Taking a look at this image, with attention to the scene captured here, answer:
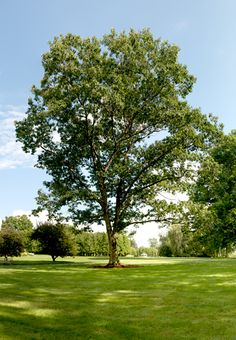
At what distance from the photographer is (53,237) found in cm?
3931

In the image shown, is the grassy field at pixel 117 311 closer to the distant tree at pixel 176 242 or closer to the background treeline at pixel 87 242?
the background treeline at pixel 87 242

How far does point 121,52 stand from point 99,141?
756 cm

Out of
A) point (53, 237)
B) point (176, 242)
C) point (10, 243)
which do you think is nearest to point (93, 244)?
point (176, 242)

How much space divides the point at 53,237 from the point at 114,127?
14471mm

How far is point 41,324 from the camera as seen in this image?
883 cm

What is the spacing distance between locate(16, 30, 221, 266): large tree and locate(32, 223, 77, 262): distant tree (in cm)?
856

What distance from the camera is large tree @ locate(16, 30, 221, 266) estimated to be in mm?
29359

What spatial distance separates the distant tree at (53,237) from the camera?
129ft

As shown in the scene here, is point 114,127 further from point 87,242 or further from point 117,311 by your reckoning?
point 87,242

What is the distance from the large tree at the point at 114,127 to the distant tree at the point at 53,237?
8564mm

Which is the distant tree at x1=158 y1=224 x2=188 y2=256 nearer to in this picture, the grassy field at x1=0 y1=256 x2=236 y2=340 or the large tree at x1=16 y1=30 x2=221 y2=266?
the large tree at x1=16 y1=30 x2=221 y2=266

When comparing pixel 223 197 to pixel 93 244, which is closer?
pixel 223 197

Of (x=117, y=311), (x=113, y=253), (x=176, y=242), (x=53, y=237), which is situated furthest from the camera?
(x=176, y=242)

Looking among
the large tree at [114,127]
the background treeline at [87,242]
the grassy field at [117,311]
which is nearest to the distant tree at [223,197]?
the background treeline at [87,242]
